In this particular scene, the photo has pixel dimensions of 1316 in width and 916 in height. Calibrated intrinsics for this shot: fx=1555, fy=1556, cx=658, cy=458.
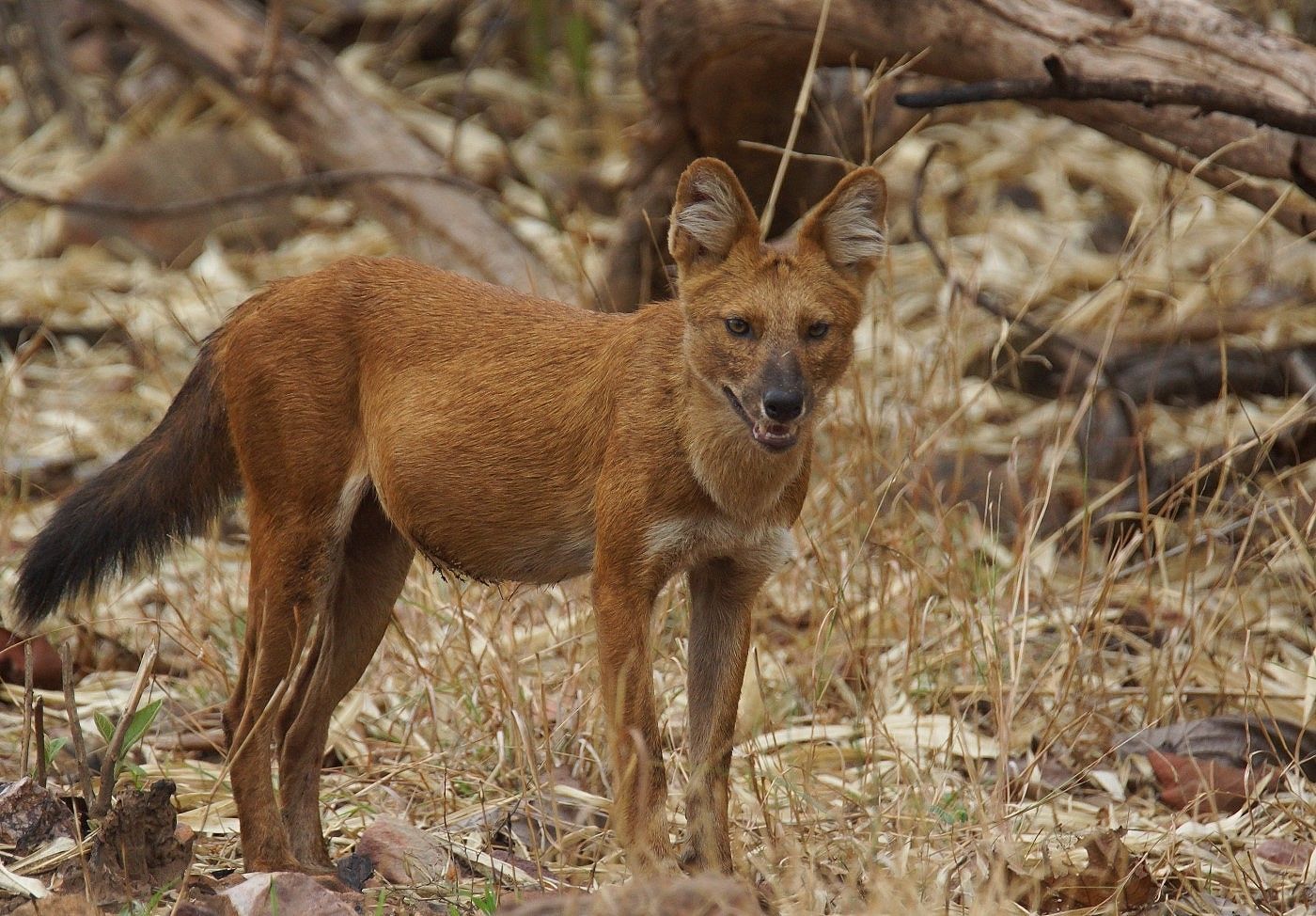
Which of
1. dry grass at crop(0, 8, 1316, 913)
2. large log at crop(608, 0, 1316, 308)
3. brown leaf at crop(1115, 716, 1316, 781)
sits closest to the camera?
dry grass at crop(0, 8, 1316, 913)

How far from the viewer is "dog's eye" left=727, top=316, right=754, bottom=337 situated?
13.0ft

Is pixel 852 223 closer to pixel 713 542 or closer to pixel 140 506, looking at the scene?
pixel 713 542

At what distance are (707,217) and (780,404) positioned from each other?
57 centimetres

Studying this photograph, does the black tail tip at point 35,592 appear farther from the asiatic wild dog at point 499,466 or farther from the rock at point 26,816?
the rock at point 26,816

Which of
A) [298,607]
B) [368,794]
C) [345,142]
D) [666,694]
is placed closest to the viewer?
[298,607]

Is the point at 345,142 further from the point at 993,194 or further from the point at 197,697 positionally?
the point at 993,194

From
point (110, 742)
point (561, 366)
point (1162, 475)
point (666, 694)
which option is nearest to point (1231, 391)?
point (1162, 475)

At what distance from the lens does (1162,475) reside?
21.2 ft

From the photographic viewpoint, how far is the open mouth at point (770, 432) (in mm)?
3848

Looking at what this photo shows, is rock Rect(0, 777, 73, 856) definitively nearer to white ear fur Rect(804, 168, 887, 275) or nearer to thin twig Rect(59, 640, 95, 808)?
thin twig Rect(59, 640, 95, 808)

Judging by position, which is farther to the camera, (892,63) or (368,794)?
(892,63)

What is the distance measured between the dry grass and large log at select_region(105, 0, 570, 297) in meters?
0.72

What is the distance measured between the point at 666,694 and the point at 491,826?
2.88ft

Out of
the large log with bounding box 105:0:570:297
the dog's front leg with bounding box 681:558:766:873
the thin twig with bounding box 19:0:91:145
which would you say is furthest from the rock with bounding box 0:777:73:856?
the thin twig with bounding box 19:0:91:145
